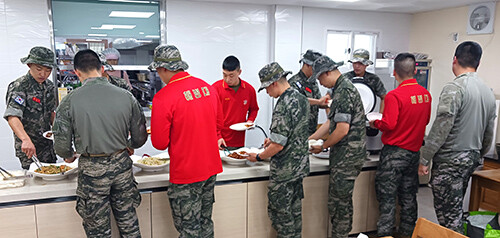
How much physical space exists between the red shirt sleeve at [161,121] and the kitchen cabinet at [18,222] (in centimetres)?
91

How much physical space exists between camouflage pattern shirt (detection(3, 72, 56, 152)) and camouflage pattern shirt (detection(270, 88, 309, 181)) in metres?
2.02

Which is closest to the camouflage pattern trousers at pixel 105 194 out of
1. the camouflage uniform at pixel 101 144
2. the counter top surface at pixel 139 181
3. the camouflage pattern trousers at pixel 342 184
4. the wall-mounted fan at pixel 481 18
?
the camouflage uniform at pixel 101 144

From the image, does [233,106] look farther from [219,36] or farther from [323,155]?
[219,36]

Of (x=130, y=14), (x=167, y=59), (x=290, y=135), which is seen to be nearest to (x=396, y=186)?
(x=290, y=135)

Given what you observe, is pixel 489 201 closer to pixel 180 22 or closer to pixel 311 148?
pixel 311 148

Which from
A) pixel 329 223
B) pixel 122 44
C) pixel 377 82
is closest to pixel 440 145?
pixel 329 223

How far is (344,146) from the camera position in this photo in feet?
8.52

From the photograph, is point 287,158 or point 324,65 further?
point 324,65

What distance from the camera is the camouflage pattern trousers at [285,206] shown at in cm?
243

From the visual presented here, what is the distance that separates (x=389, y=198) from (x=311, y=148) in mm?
763

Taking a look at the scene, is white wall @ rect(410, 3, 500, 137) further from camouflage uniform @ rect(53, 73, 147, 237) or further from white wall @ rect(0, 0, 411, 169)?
camouflage uniform @ rect(53, 73, 147, 237)

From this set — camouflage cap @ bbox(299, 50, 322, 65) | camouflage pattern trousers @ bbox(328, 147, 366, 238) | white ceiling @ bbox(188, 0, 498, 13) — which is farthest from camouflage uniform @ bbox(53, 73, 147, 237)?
white ceiling @ bbox(188, 0, 498, 13)

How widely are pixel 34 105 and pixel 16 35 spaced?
1.55m

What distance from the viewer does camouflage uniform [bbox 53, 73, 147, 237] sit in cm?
194
